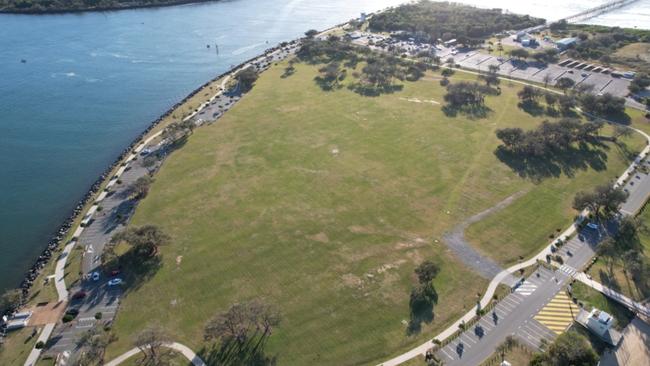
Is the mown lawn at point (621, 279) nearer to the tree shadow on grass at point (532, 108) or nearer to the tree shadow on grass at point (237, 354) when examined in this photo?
the tree shadow on grass at point (237, 354)

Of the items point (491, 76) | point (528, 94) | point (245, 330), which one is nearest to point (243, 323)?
point (245, 330)

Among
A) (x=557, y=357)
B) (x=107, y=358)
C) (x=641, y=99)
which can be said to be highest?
(x=641, y=99)

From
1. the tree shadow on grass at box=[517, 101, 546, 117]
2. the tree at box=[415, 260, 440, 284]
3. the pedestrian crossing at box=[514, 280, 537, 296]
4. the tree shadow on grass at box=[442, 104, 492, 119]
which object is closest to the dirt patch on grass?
the tree at box=[415, 260, 440, 284]

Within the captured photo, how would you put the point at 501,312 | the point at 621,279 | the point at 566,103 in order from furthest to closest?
the point at 566,103 → the point at 621,279 → the point at 501,312

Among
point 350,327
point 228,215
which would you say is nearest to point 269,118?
point 228,215

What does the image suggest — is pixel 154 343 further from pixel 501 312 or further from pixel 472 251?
pixel 472 251

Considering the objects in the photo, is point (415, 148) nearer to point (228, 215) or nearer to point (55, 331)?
point (228, 215)
